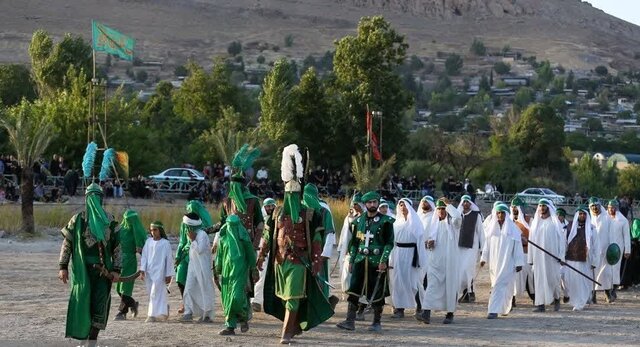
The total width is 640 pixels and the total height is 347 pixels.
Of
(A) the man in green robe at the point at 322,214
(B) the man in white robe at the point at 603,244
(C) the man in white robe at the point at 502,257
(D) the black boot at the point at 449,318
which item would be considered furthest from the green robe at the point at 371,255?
(B) the man in white robe at the point at 603,244

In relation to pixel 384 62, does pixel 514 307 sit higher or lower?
lower

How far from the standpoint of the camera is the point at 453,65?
163750 millimetres

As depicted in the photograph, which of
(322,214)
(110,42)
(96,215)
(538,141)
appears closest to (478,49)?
(538,141)

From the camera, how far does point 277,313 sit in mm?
15078

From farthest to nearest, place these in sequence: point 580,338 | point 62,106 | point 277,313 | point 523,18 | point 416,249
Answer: point 523,18, point 62,106, point 416,249, point 580,338, point 277,313

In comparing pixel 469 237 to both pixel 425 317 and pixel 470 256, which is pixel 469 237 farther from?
pixel 425 317

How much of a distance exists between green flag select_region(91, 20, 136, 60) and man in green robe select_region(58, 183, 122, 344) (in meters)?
28.3

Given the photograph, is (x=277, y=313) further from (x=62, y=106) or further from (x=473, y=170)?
(x=473, y=170)

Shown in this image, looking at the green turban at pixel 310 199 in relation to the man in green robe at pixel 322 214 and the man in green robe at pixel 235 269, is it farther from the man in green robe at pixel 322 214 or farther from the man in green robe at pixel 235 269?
the man in green robe at pixel 235 269

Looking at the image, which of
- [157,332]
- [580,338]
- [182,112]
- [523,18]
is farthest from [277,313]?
[523,18]

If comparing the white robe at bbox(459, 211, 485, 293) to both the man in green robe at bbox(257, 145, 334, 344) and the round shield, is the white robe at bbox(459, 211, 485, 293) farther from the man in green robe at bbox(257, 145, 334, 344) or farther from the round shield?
the man in green robe at bbox(257, 145, 334, 344)

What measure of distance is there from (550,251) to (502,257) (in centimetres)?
139

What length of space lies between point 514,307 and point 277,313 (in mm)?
5716

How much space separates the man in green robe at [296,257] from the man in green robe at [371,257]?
1.22m
